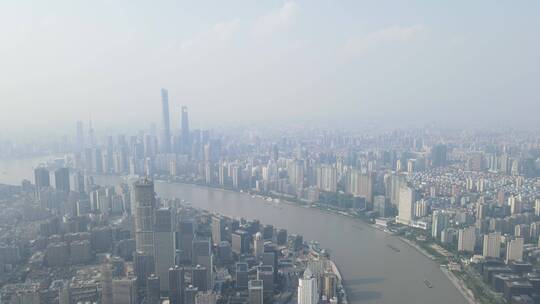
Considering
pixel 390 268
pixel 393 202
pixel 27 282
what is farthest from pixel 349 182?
pixel 27 282

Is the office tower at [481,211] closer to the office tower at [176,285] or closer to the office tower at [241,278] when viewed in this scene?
the office tower at [241,278]

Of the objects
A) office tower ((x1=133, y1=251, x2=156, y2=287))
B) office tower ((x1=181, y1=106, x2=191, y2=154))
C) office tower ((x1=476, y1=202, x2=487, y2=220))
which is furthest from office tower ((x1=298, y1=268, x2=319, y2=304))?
office tower ((x1=181, y1=106, x2=191, y2=154))

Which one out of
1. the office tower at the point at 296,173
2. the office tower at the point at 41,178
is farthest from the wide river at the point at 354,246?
the office tower at the point at 296,173

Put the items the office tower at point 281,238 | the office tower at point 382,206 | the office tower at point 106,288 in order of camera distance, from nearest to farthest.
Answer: the office tower at point 106,288 → the office tower at point 281,238 → the office tower at point 382,206

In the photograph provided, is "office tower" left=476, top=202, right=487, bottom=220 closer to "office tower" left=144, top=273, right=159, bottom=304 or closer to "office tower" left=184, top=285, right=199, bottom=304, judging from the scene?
"office tower" left=184, top=285, right=199, bottom=304

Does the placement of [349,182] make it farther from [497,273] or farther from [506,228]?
[497,273]

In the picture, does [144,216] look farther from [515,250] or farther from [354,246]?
[515,250]
